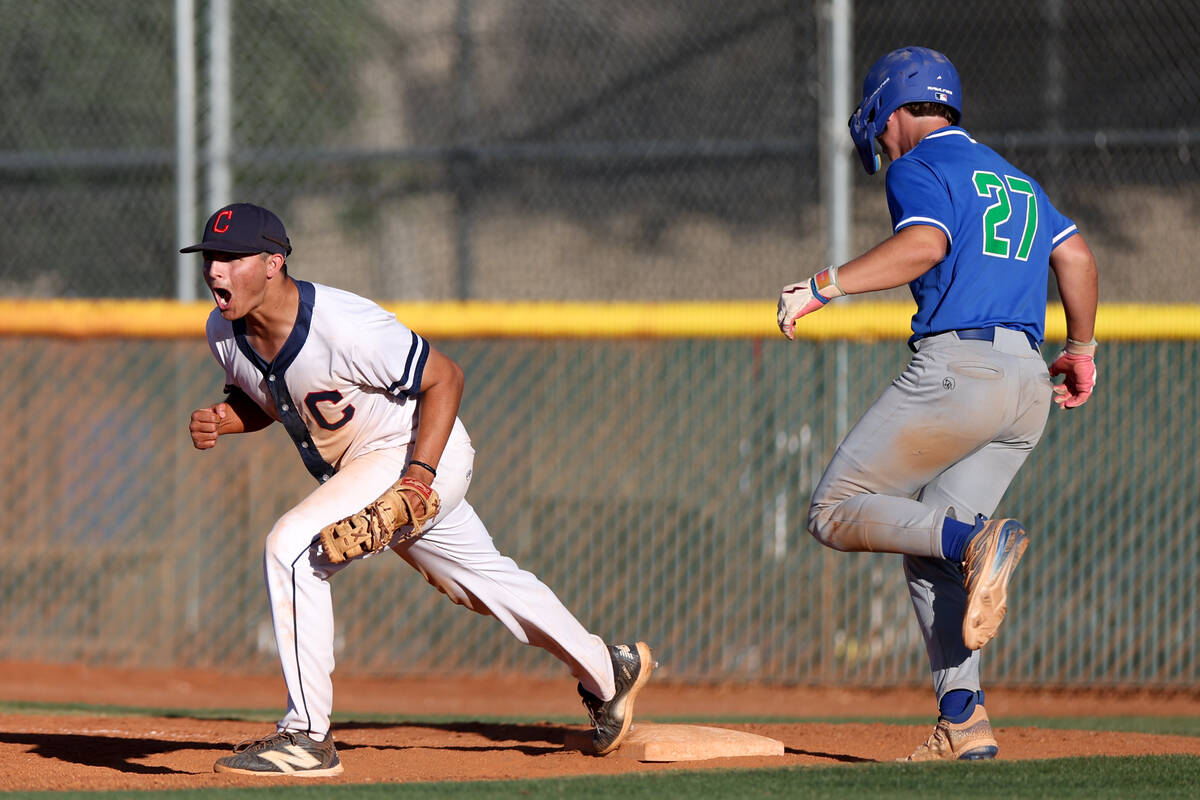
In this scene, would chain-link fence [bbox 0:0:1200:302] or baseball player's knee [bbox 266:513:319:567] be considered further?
chain-link fence [bbox 0:0:1200:302]

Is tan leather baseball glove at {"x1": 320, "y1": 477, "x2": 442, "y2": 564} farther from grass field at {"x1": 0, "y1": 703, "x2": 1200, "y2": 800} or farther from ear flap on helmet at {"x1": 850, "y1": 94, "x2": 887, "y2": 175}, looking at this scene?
ear flap on helmet at {"x1": 850, "y1": 94, "x2": 887, "y2": 175}

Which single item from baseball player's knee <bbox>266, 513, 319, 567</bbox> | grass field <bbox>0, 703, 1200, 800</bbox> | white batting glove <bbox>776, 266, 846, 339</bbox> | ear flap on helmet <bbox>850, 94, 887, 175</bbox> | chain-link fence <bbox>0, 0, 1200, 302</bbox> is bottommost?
grass field <bbox>0, 703, 1200, 800</bbox>

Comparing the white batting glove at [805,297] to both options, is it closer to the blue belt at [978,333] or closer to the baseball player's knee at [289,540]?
the blue belt at [978,333]

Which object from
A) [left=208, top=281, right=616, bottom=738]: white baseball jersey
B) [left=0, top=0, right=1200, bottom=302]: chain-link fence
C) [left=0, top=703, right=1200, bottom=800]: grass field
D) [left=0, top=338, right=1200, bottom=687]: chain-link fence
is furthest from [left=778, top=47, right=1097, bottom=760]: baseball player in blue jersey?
[left=0, top=0, right=1200, bottom=302]: chain-link fence

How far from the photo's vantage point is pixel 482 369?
756cm

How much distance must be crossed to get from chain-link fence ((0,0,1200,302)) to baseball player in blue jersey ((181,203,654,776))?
161 inches

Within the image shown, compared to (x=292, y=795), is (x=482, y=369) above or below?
above

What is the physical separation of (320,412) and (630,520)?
3431mm

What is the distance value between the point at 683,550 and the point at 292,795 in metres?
3.93

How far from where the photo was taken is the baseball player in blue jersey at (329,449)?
3.96 metres

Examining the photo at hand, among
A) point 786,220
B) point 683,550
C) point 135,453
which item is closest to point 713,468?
point 683,550

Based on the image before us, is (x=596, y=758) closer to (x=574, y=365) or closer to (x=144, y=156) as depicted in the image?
(x=574, y=365)

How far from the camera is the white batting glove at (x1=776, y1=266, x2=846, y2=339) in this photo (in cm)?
381

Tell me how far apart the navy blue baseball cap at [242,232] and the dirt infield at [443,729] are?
55.3 inches
